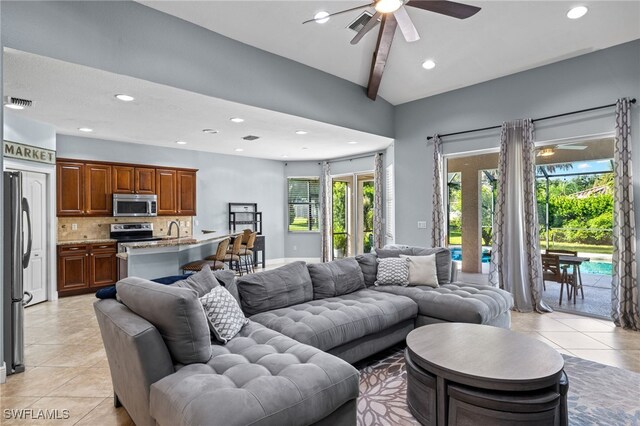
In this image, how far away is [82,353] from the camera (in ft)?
10.6

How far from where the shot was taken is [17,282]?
2859mm

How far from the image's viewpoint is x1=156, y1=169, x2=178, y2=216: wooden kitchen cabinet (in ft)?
22.1

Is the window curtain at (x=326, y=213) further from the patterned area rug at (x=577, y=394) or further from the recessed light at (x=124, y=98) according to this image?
the patterned area rug at (x=577, y=394)

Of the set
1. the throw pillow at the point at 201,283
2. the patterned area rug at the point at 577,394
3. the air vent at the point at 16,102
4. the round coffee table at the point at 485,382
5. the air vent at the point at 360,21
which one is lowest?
the patterned area rug at the point at 577,394

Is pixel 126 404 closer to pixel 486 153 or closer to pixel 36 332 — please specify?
pixel 36 332

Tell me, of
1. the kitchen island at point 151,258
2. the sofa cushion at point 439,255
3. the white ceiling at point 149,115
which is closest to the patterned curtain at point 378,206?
the white ceiling at point 149,115

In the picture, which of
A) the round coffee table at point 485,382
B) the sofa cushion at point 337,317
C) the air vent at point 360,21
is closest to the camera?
the round coffee table at point 485,382

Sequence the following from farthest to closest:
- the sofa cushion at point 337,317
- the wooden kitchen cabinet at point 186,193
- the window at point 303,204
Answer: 1. the window at point 303,204
2. the wooden kitchen cabinet at point 186,193
3. the sofa cushion at point 337,317

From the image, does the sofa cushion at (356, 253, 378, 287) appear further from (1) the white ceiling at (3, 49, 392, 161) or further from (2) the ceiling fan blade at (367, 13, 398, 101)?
(2) the ceiling fan blade at (367, 13, 398, 101)

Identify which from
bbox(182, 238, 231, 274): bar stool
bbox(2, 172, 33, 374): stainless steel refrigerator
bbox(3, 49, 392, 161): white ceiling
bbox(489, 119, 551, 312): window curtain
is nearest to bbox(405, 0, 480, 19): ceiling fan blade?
bbox(3, 49, 392, 161): white ceiling

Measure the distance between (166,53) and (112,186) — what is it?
362 centimetres

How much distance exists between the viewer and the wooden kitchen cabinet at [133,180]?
6.17 meters

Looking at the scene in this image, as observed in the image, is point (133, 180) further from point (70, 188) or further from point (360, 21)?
point (360, 21)

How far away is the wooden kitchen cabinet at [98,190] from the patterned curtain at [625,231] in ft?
25.5
